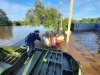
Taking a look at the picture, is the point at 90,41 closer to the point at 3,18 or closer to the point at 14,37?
the point at 14,37

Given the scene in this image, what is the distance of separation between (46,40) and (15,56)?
28.9ft

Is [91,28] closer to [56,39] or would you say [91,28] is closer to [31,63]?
[56,39]

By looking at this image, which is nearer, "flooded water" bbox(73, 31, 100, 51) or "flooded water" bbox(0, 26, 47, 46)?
"flooded water" bbox(73, 31, 100, 51)

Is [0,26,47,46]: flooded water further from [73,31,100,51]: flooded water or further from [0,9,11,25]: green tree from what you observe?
[0,9,11,25]: green tree

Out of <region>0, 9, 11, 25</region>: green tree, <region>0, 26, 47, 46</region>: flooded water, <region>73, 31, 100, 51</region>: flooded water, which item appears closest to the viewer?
<region>73, 31, 100, 51</region>: flooded water

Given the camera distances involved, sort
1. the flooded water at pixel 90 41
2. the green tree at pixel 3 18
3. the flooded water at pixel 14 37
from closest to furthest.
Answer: the flooded water at pixel 90 41, the flooded water at pixel 14 37, the green tree at pixel 3 18

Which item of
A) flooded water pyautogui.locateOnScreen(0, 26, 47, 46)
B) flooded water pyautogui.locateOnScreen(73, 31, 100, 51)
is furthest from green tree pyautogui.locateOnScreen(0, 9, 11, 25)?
flooded water pyautogui.locateOnScreen(73, 31, 100, 51)

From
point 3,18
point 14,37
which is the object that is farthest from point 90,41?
point 3,18

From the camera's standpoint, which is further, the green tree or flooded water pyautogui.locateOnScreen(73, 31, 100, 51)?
the green tree

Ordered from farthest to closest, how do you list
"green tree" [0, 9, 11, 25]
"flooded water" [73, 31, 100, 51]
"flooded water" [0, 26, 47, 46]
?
1. "green tree" [0, 9, 11, 25]
2. "flooded water" [0, 26, 47, 46]
3. "flooded water" [73, 31, 100, 51]

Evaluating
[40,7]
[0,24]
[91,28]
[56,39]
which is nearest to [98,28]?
[91,28]

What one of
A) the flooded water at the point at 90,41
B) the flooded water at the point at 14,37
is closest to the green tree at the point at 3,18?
the flooded water at the point at 14,37

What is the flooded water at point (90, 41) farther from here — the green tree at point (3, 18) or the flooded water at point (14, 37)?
the green tree at point (3, 18)

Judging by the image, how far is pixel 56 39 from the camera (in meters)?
17.6
